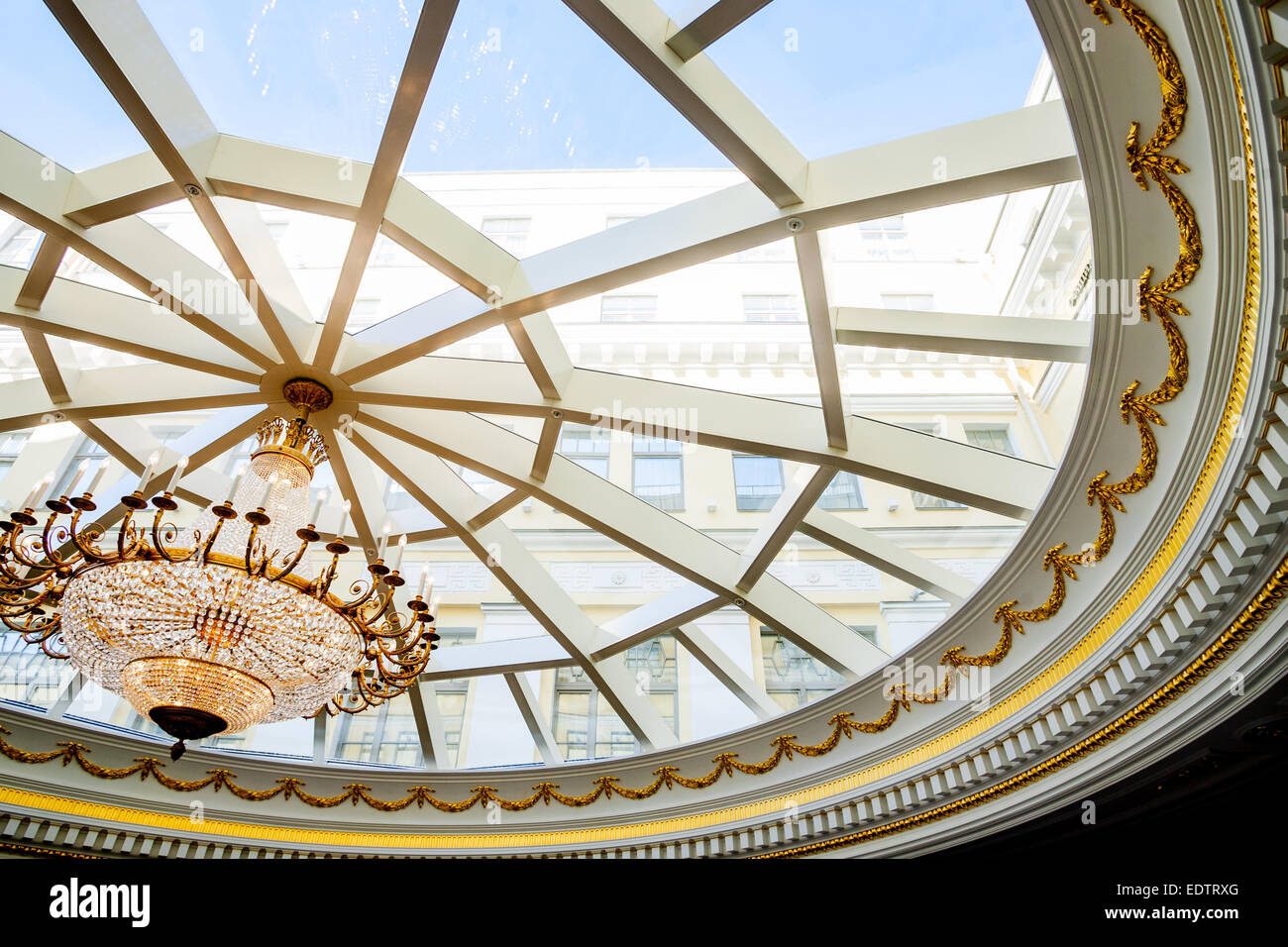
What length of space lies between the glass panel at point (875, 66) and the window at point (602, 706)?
7.19m

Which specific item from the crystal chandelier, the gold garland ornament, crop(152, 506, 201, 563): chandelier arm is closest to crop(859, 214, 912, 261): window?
the gold garland ornament

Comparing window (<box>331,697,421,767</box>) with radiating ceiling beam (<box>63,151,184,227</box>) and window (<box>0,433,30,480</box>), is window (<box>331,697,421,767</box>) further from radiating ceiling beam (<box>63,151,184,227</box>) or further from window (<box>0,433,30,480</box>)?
radiating ceiling beam (<box>63,151,184,227</box>)

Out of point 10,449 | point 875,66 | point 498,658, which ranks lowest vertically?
point 498,658

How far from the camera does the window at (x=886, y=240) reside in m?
9.81

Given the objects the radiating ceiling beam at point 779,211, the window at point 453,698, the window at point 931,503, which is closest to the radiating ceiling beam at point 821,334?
the radiating ceiling beam at point 779,211

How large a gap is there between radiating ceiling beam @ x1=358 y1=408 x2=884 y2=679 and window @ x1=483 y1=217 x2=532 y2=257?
2570 mm

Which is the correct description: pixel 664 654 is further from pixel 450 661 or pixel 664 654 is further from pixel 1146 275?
pixel 1146 275

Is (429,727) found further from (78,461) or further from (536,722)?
(78,461)

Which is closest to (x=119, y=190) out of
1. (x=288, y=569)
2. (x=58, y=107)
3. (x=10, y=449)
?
(x=58, y=107)

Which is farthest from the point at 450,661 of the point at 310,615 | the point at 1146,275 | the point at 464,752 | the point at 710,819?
the point at 1146,275

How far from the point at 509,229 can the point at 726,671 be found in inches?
230

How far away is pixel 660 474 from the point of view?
11.2 m

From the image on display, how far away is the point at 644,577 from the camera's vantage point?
36.1 feet

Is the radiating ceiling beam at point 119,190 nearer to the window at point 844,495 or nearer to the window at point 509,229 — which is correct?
the window at point 509,229
